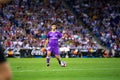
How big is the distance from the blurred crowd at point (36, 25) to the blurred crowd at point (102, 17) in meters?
1.01

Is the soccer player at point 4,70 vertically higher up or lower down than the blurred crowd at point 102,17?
lower down

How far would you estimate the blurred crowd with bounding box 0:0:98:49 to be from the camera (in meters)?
36.0

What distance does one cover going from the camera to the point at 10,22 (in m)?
37.3

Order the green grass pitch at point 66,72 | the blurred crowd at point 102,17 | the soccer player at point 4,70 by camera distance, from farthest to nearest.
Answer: the blurred crowd at point 102,17
the green grass pitch at point 66,72
the soccer player at point 4,70

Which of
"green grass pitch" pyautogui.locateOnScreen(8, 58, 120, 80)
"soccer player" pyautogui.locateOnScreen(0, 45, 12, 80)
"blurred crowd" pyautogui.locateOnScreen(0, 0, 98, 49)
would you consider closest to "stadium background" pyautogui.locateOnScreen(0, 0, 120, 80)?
"blurred crowd" pyautogui.locateOnScreen(0, 0, 98, 49)

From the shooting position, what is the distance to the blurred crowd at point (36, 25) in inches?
1416

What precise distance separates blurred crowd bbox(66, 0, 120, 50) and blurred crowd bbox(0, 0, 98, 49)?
1.01 metres

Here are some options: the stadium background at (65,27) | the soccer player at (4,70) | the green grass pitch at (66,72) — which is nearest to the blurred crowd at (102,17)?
the stadium background at (65,27)

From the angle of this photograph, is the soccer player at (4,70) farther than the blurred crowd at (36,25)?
No

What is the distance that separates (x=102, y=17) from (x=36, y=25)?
7.22 meters

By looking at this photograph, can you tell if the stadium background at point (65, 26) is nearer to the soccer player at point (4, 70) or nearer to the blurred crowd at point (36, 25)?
the blurred crowd at point (36, 25)

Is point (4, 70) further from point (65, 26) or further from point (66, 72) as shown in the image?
point (65, 26)

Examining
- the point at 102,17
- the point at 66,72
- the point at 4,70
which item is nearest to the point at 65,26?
the point at 102,17

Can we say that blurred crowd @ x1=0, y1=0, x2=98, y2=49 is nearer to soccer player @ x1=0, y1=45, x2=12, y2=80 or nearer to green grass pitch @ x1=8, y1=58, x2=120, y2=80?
green grass pitch @ x1=8, y1=58, x2=120, y2=80
